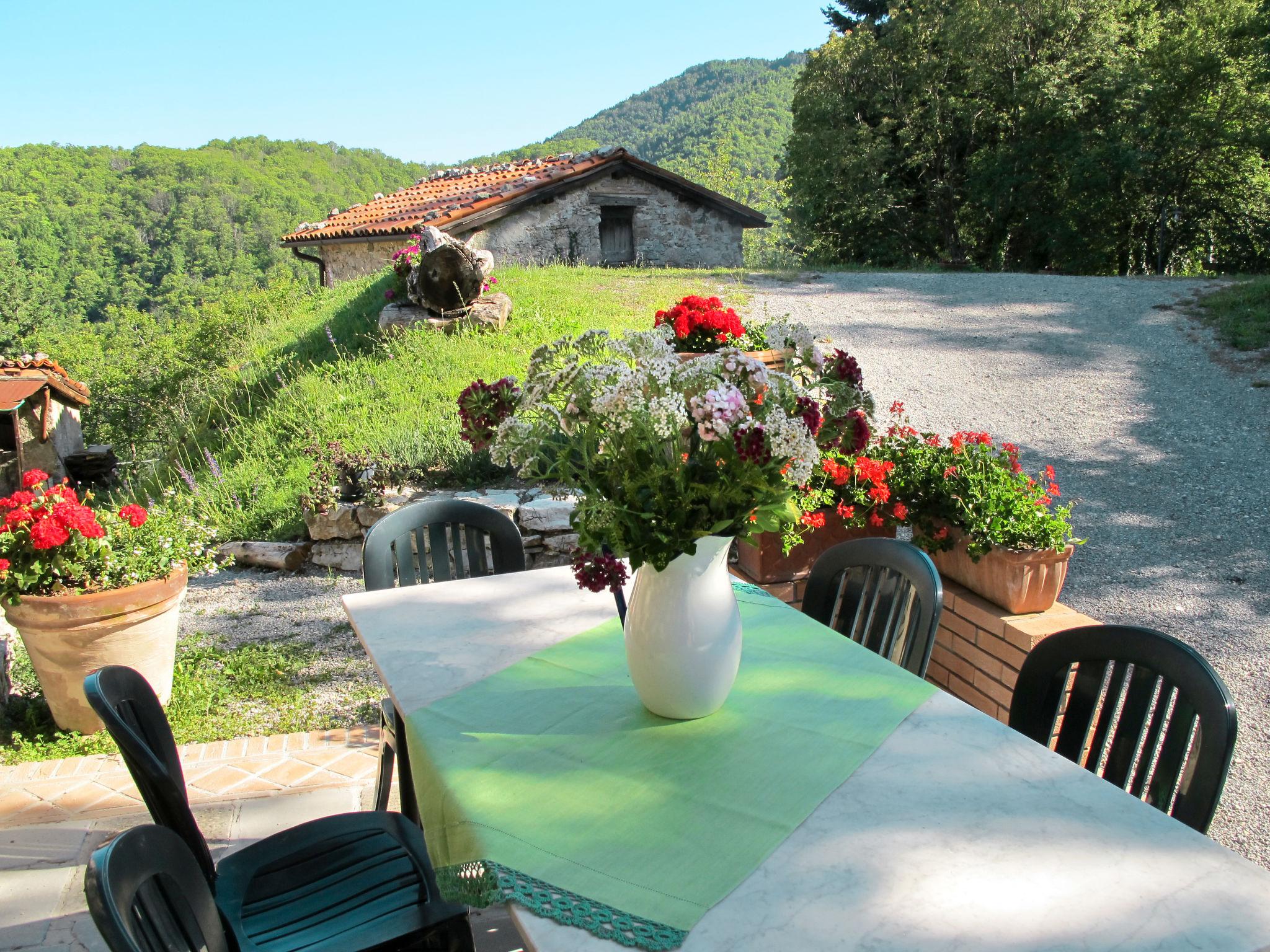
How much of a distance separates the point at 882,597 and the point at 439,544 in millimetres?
1450

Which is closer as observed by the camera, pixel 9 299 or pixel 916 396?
pixel 916 396

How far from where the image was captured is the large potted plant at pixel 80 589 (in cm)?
313

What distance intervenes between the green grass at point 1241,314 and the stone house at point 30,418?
15.6m

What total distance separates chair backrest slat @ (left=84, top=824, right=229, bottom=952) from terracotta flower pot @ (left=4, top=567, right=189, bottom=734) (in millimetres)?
2313

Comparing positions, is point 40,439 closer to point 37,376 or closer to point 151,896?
point 37,376

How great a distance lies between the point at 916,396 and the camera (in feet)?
23.5

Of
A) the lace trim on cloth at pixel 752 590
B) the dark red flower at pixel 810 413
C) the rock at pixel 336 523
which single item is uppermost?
the dark red flower at pixel 810 413

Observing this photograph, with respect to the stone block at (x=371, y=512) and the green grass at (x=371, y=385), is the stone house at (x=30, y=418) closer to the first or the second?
the green grass at (x=371, y=385)

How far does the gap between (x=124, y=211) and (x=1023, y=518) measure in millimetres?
40735

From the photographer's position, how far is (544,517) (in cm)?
495

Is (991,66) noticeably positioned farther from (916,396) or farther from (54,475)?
(54,475)

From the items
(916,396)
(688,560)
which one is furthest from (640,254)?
(688,560)

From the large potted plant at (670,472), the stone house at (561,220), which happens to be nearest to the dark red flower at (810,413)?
the large potted plant at (670,472)

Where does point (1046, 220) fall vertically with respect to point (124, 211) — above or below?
below
